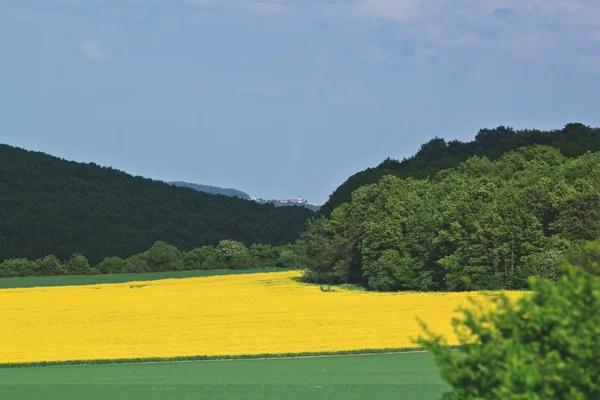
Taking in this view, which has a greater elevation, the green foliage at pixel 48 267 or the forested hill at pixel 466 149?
the forested hill at pixel 466 149

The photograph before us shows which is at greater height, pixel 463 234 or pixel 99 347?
pixel 463 234

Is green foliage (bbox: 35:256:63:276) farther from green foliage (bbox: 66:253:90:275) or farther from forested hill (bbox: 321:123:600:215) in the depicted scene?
forested hill (bbox: 321:123:600:215)

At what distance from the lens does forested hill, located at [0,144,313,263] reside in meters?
117

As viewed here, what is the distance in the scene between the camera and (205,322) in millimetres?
41438

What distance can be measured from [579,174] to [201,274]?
1274 inches

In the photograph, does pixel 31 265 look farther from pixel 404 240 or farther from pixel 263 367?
pixel 263 367

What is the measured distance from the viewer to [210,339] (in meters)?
35.6

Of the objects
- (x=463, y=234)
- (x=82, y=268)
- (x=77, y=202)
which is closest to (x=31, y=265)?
(x=82, y=268)

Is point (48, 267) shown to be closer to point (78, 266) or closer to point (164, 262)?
point (78, 266)

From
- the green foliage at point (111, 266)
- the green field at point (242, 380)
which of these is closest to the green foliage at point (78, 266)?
the green foliage at point (111, 266)

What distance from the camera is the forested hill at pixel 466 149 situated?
124512 mm

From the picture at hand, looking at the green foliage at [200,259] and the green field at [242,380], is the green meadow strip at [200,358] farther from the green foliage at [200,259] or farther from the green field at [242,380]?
the green foliage at [200,259]

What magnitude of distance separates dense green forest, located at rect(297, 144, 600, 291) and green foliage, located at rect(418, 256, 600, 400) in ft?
162

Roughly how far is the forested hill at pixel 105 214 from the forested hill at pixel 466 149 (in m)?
20.0
